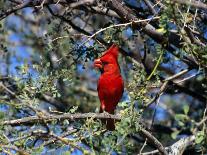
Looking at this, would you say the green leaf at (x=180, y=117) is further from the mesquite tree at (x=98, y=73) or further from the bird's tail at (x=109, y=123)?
the bird's tail at (x=109, y=123)

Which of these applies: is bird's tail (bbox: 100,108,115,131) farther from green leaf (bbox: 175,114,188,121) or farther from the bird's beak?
green leaf (bbox: 175,114,188,121)

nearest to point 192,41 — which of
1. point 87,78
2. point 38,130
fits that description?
point 38,130

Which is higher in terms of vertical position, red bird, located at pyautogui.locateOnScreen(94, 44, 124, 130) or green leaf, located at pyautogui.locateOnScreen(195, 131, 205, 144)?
red bird, located at pyautogui.locateOnScreen(94, 44, 124, 130)

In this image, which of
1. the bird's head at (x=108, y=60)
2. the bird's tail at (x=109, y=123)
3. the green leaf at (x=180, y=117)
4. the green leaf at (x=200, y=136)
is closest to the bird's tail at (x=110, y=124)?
the bird's tail at (x=109, y=123)

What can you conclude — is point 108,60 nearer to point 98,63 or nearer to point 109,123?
point 98,63

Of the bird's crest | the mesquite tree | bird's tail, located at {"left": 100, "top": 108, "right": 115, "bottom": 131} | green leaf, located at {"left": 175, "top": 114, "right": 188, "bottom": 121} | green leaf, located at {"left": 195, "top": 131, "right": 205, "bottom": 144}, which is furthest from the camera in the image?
the bird's crest

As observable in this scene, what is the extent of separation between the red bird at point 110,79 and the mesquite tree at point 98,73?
0.30ft

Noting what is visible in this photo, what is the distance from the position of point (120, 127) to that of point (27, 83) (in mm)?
1352

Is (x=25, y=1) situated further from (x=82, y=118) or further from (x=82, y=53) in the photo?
(x=82, y=118)

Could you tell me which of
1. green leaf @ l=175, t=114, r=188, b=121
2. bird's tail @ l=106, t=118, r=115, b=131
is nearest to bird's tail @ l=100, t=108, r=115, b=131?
bird's tail @ l=106, t=118, r=115, b=131

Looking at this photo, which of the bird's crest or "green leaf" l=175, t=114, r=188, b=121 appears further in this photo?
the bird's crest

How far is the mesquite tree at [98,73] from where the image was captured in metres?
3.44

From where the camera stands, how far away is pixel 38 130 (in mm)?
3539

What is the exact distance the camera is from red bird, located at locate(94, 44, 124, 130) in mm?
4879
